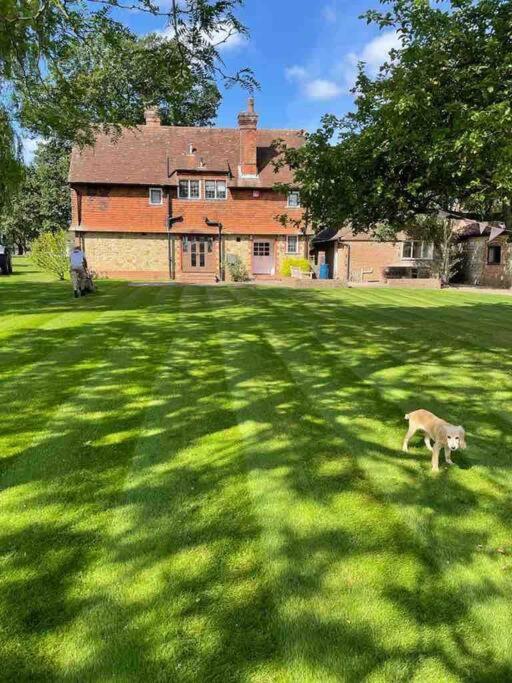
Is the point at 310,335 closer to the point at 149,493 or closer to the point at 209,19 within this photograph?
the point at 209,19

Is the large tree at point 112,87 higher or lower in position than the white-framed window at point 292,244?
higher

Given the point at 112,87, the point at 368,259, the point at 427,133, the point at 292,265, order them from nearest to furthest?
1. the point at 427,133
2. the point at 112,87
3. the point at 292,265
4. the point at 368,259

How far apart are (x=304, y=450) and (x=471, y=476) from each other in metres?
1.53

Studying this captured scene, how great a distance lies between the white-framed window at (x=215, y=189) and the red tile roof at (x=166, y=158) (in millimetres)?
655

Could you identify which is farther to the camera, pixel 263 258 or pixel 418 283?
pixel 263 258

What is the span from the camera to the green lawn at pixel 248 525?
258 cm

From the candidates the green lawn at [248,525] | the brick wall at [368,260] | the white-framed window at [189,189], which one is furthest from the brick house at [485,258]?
the green lawn at [248,525]

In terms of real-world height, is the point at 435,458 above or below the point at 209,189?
below

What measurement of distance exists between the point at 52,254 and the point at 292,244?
54.3 feet

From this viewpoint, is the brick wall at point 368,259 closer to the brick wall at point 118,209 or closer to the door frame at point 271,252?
the door frame at point 271,252

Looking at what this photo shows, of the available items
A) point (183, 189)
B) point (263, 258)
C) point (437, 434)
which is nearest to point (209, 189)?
point (183, 189)

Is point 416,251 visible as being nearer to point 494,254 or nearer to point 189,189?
point 494,254

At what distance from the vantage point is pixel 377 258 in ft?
112

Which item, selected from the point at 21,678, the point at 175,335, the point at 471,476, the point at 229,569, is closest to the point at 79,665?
the point at 21,678
